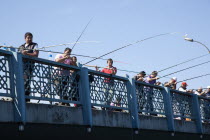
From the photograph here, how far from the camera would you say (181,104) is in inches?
585

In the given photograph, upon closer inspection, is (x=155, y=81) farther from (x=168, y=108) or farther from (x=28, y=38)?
(x=28, y=38)

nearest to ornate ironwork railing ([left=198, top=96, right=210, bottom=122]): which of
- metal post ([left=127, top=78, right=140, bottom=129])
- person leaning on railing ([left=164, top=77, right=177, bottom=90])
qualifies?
person leaning on railing ([left=164, top=77, right=177, bottom=90])

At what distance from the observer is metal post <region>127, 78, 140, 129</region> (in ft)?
38.4

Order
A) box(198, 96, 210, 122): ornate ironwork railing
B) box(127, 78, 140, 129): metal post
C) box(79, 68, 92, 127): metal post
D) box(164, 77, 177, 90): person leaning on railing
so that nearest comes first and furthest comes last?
box(79, 68, 92, 127): metal post, box(127, 78, 140, 129): metal post, box(164, 77, 177, 90): person leaning on railing, box(198, 96, 210, 122): ornate ironwork railing

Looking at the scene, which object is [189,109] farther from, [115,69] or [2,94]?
[2,94]

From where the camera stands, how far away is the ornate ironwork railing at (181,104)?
1438 centimetres

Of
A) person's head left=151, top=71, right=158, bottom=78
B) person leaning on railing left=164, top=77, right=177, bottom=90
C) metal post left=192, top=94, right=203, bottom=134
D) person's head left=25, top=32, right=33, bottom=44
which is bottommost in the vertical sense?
metal post left=192, top=94, right=203, bottom=134

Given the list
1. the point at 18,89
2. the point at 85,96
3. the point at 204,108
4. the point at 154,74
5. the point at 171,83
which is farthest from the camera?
the point at 204,108

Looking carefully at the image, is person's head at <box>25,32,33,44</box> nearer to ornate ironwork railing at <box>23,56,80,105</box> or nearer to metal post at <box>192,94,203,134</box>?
ornate ironwork railing at <box>23,56,80,105</box>

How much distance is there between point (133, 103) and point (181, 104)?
3.31 m

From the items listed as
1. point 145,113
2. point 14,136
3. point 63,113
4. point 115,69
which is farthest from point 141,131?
point 14,136

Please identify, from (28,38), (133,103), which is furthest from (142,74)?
(28,38)

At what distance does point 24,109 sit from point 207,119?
9.32m

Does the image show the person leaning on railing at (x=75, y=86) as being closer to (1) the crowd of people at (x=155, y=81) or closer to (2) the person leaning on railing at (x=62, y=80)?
(2) the person leaning on railing at (x=62, y=80)
